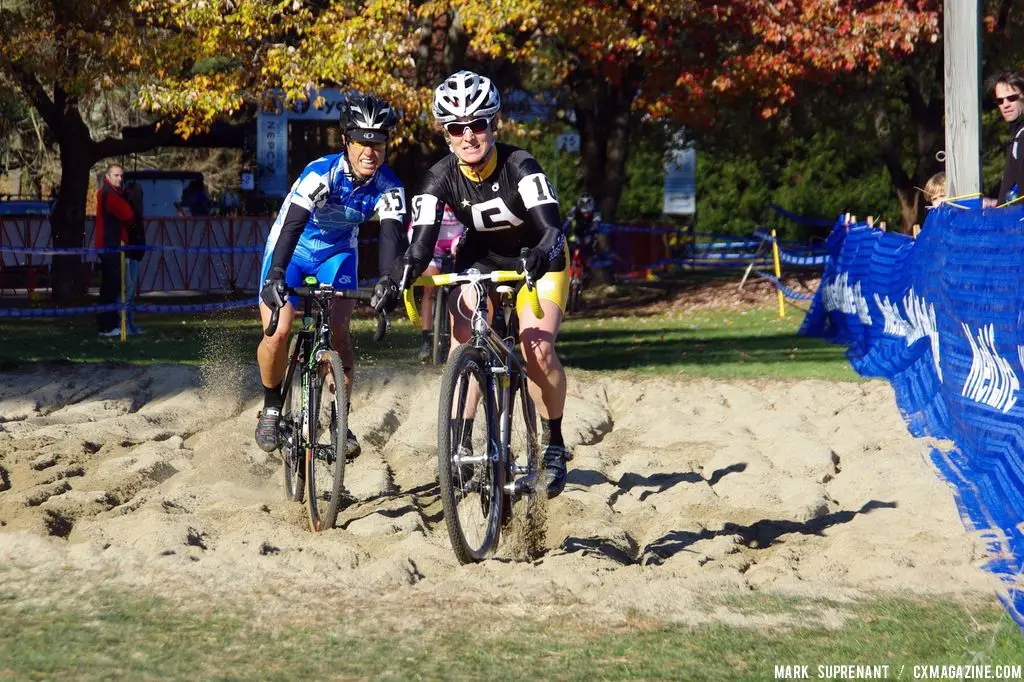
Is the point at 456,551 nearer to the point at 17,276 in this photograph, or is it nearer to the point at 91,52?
the point at 91,52

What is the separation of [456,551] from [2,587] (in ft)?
5.84

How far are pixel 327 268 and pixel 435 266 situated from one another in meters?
6.29

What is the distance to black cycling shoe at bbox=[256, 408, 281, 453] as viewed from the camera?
283 inches

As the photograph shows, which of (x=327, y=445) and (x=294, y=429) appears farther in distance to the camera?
(x=294, y=429)

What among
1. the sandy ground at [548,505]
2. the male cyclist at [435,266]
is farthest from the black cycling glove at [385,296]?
the male cyclist at [435,266]

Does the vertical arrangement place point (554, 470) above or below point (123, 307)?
below

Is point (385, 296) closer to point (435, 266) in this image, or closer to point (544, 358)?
point (544, 358)

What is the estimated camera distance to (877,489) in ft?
24.3

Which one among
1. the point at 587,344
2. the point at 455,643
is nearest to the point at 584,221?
the point at 587,344

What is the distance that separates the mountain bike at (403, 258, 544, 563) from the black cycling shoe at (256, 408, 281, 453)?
142 cm

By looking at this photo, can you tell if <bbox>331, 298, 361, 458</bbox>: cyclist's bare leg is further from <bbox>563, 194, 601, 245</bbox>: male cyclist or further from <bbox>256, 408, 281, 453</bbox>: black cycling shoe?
<bbox>563, 194, 601, 245</bbox>: male cyclist

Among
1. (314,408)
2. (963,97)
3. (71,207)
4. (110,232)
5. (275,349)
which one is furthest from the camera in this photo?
(71,207)

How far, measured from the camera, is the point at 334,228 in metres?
7.41

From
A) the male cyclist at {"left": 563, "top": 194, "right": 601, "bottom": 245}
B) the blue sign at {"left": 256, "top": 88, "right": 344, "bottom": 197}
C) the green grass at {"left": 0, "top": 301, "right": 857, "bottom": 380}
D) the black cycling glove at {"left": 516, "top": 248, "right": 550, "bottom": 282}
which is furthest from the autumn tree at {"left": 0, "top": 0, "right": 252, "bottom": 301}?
the black cycling glove at {"left": 516, "top": 248, "right": 550, "bottom": 282}
